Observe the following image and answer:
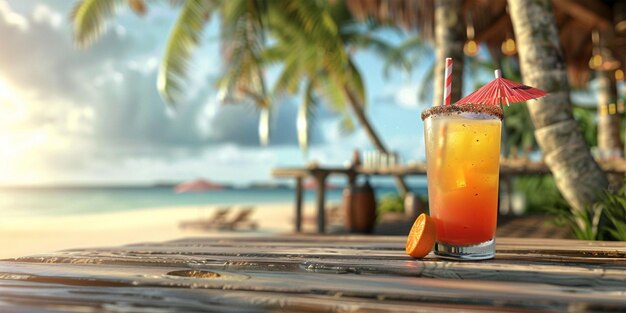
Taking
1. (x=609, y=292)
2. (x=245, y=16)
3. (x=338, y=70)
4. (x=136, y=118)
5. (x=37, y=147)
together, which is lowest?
(x=609, y=292)

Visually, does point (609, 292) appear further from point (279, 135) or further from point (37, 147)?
point (279, 135)

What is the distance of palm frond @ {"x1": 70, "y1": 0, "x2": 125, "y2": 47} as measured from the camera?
9609 mm

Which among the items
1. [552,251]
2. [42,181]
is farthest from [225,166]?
[552,251]

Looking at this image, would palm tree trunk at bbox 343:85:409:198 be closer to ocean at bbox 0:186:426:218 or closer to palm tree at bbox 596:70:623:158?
palm tree at bbox 596:70:623:158

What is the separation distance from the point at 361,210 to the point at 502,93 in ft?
18.1

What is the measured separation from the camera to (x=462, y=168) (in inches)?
50.9

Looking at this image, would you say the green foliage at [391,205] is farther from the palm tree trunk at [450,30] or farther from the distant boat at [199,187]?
the palm tree trunk at [450,30]

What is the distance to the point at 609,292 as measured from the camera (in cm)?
82

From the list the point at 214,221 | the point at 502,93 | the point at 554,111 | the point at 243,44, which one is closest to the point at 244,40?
the point at 243,44

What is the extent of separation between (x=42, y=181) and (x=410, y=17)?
55133 mm

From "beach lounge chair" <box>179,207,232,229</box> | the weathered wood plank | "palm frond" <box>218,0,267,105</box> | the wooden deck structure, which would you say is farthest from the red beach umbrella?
"beach lounge chair" <box>179,207,232,229</box>

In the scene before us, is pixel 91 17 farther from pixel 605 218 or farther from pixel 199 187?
pixel 605 218

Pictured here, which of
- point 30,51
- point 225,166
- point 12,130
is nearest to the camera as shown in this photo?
Result: point 12,130

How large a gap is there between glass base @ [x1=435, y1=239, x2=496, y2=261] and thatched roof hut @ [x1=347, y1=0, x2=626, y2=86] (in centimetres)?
619
